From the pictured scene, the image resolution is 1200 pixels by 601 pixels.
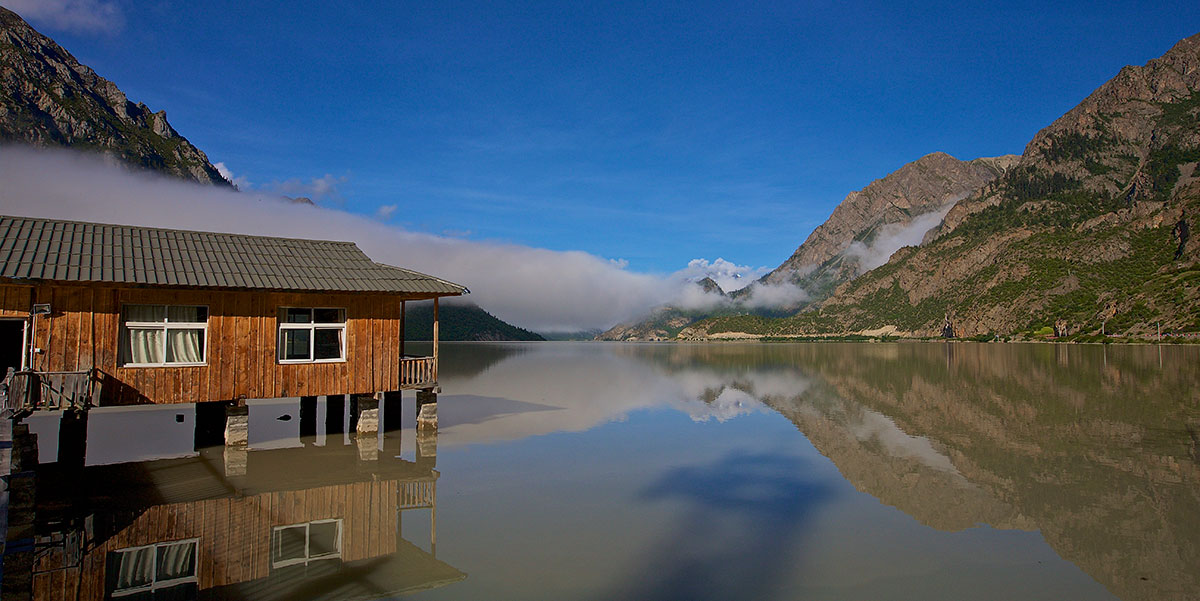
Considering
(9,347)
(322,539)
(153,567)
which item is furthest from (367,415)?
(153,567)

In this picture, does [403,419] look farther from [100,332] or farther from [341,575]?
[341,575]

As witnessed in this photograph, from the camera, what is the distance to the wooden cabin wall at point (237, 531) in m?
8.95

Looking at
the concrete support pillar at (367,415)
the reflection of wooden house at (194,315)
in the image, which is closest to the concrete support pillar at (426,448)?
the concrete support pillar at (367,415)

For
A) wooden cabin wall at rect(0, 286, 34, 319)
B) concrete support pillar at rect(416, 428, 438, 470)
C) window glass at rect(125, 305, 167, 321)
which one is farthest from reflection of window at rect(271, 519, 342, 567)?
wooden cabin wall at rect(0, 286, 34, 319)

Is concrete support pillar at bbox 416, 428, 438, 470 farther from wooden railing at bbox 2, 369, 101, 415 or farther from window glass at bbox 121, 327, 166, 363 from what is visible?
wooden railing at bbox 2, 369, 101, 415

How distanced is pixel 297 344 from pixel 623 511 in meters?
12.5

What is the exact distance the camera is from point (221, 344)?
18.0 m

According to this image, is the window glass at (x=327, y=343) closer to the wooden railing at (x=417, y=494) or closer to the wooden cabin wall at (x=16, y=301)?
the wooden railing at (x=417, y=494)

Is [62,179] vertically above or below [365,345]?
above

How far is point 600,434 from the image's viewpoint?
23.4 metres

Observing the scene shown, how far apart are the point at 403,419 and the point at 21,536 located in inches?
673

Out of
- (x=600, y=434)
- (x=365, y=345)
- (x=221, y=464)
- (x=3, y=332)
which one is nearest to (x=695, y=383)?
(x=600, y=434)

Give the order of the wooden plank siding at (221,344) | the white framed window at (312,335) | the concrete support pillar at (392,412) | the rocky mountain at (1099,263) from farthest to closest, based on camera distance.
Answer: the rocky mountain at (1099,263) → the concrete support pillar at (392,412) → the white framed window at (312,335) → the wooden plank siding at (221,344)

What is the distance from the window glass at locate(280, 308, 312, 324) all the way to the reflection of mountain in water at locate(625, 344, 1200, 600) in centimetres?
1618
